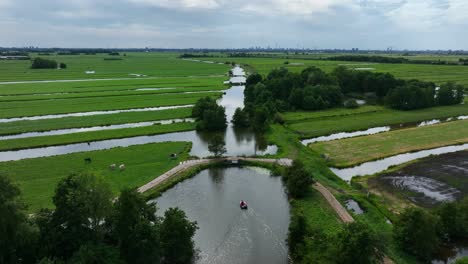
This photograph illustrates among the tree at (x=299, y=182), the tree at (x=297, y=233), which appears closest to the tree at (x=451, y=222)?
the tree at (x=297, y=233)

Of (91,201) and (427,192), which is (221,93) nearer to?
(427,192)

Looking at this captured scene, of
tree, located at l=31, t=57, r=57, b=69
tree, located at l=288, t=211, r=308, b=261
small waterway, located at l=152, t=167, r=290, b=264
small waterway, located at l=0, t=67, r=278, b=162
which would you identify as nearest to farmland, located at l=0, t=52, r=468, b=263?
small waterway, located at l=0, t=67, r=278, b=162

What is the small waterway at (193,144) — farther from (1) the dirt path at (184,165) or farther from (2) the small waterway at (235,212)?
Result: (2) the small waterway at (235,212)

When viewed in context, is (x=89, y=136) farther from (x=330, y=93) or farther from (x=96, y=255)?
(x=330, y=93)

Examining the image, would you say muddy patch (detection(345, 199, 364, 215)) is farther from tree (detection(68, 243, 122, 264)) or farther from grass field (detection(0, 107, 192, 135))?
grass field (detection(0, 107, 192, 135))

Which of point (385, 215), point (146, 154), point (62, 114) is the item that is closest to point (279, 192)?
point (385, 215)
